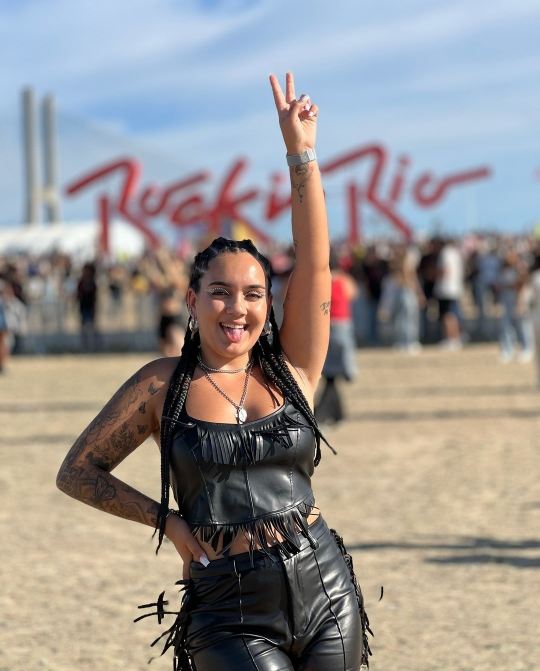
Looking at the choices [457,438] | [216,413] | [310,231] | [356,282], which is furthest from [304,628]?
[356,282]

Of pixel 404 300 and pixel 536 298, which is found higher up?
pixel 536 298

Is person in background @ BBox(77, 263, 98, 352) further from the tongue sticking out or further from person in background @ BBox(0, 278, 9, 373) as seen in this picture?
the tongue sticking out

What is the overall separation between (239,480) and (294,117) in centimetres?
93

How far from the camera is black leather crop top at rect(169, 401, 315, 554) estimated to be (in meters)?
2.94

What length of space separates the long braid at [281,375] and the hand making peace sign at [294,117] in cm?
48

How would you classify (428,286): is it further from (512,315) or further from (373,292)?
(512,315)

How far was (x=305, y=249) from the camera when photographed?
320 centimetres

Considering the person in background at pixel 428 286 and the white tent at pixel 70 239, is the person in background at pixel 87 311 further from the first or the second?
the white tent at pixel 70 239

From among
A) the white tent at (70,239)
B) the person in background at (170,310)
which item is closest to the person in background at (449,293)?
the person in background at (170,310)

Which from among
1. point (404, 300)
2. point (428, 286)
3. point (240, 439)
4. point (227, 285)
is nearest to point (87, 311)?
point (428, 286)

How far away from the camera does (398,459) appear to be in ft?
33.3

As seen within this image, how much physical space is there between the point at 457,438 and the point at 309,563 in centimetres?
839

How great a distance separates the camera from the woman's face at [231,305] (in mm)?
3059

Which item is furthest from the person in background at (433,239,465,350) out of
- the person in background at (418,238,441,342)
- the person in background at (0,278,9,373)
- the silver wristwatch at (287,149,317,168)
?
the silver wristwatch at (287,149,317,168)
